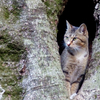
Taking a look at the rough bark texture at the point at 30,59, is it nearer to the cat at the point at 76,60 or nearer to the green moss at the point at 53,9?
the green moss at the point at 53,9

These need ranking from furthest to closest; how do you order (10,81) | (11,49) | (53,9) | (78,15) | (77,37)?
(78,15), (77,37), (53,9), (11,49), (10,81)

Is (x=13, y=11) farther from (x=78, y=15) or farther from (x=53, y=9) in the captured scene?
(x=78, y=15)

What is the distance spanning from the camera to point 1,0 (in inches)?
76.3

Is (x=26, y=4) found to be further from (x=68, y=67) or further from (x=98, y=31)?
(x=68, y=67)

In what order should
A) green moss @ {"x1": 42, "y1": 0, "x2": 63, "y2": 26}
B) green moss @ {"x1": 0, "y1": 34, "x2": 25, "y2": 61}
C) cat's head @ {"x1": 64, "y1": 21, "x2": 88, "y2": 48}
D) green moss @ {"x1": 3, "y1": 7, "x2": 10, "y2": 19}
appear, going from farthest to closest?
1. cat's head @ {"x1": 64, "y1": 21, "x2": 88, "y2": 48}
2. green moss @ {"x1": 42, "y1": 0, "x2": 63, "y2": 26}
3. green moss @ {"x1": 3, "y1": 7, "x2": 10, "y2": 19}
4. green moss @ {"x1": 0, "y1": 34, "x2": 25, "y2": 61}

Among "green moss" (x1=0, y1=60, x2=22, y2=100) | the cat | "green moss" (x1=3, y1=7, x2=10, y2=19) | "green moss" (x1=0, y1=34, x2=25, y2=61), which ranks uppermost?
"green moss" (x1=3, y1=7, x2=10, y2=19)

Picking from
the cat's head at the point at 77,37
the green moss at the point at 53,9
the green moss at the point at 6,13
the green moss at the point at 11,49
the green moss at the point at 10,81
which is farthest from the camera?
the cat's head at the point at 77,37

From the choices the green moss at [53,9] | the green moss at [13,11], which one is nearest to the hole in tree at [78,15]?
the green moss at [53,9]

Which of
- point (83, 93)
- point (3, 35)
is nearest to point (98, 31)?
point (83, 93)

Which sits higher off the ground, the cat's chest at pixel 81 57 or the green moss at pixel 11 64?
the green moss at pixel 11 64

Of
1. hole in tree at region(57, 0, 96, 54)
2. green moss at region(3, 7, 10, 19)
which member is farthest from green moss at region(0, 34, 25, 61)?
hole in tree at region(57, 0, 96, 54)

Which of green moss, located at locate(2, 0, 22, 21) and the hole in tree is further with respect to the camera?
the hole in tree

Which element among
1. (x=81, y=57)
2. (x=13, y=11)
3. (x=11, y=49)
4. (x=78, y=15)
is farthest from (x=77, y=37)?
(x=78, y=15)

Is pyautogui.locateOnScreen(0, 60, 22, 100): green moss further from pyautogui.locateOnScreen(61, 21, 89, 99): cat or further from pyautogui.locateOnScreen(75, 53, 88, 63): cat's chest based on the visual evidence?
pyautogui.locateOnScreen(75, 53, 88, 63): cat's chest
